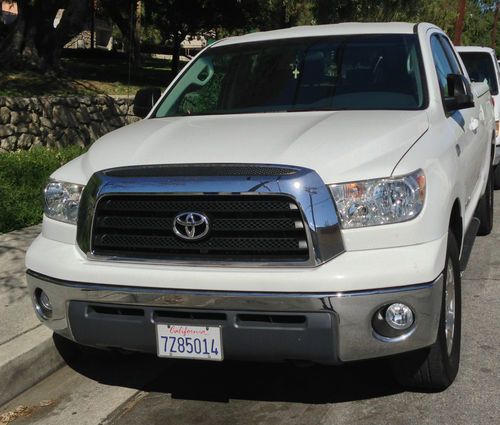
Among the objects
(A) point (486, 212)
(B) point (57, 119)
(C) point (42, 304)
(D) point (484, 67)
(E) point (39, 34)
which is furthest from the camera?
(E) point (39, 34)

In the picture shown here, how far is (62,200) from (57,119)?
346 inches

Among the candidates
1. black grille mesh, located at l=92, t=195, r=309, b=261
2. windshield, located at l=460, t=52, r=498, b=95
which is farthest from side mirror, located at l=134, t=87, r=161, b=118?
windshield, located at l=460, t=52, r=498, b=95

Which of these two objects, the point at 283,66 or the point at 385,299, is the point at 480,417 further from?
the point at 283,66

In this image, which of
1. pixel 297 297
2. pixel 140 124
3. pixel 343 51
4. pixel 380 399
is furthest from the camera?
pixel 343 51

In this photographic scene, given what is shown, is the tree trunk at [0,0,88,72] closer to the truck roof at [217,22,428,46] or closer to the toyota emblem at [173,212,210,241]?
the truck roof at [217,22,428,46]

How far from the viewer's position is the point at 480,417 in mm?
3730

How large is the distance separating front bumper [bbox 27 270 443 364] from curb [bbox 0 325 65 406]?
843 millimetres

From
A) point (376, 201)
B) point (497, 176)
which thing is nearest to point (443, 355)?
point (376, 201)

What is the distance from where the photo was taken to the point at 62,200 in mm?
3947

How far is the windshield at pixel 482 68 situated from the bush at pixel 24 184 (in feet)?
19.7

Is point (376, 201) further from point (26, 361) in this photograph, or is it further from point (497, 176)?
point (497, 176)

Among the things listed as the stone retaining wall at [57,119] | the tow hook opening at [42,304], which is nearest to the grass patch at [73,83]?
the stone retaining wall at [57,119]

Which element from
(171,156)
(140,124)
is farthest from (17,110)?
(171,156)

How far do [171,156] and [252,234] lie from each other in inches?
24.2
